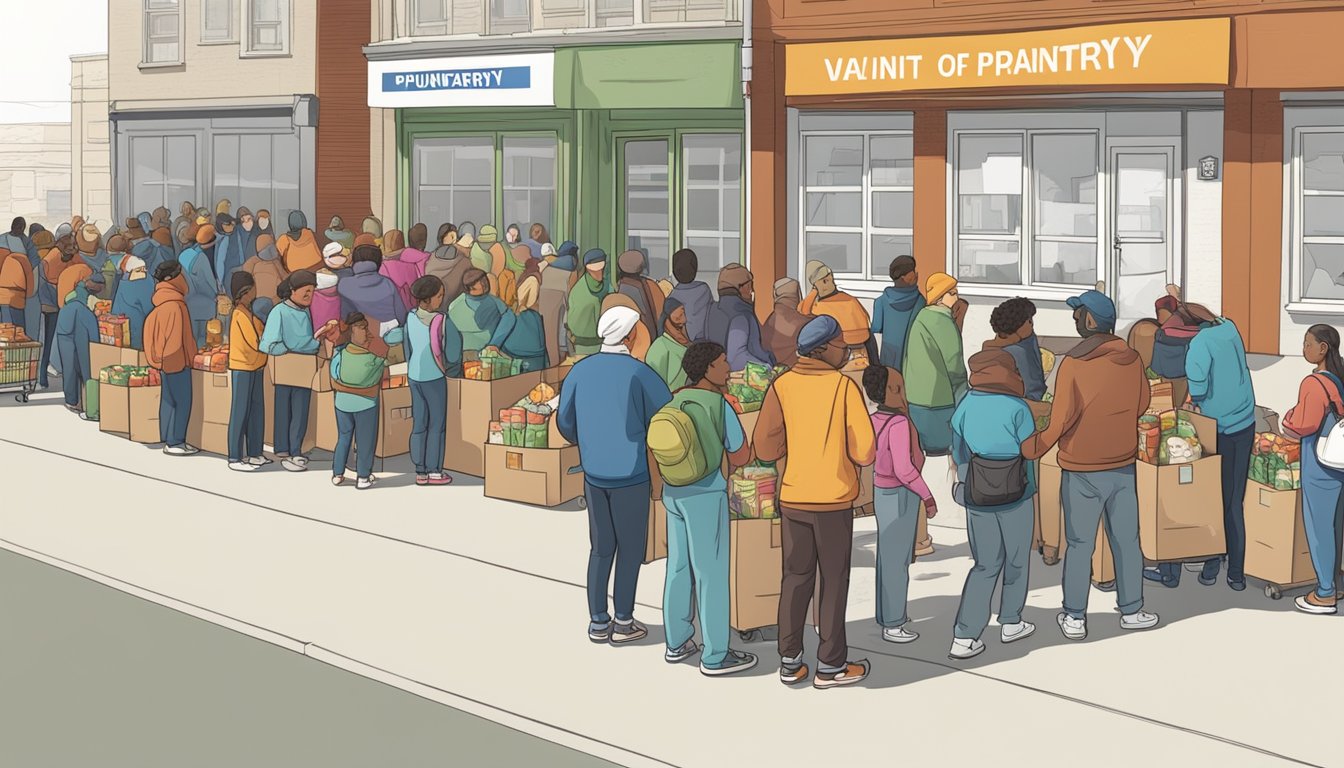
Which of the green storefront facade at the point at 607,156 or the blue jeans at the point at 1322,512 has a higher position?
the green storefront facade at the point at 607,156

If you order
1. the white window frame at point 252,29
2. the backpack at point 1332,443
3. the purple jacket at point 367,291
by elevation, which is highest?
the white window frame at point 252,29

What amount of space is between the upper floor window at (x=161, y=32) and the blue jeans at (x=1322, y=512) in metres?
24.0

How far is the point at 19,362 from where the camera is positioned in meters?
19.8

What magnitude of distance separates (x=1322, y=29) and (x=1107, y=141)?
2.74 metres

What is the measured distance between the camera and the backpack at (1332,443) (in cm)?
1020

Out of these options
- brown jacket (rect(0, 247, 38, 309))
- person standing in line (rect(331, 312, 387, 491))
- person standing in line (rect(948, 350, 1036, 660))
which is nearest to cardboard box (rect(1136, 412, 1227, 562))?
person standing in line (rect(948, 350, 1036, 660))

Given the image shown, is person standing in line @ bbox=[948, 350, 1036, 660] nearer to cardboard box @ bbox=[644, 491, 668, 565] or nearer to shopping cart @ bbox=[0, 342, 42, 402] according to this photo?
cardboard box @ bbox=[644, 491, 668, 565]

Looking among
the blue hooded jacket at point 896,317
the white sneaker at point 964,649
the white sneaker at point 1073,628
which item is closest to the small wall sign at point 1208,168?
the blue hooded jacket at point 896,317

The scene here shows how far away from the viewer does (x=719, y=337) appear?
14008 mm

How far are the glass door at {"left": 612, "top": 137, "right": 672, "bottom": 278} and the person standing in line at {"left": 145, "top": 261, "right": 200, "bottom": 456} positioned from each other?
401 inches

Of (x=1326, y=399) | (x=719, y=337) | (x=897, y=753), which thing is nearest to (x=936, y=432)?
(x=719, y=337)

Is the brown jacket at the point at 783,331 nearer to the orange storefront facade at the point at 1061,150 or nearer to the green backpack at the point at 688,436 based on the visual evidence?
the green backpack at the point at 688,436

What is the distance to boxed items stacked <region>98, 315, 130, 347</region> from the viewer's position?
17.9m

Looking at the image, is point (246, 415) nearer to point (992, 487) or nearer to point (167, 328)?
point (167, 328)
